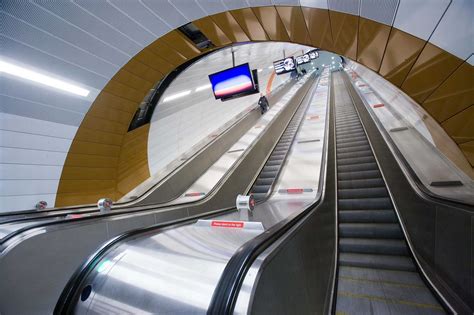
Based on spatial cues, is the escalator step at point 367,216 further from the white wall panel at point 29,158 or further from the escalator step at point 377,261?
the white wall panel at point 29,158

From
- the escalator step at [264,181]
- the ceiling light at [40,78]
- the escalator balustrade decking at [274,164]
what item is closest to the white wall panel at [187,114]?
the escalator balustrade decking at [274,164]

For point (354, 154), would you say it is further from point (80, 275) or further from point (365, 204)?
point (80, 275)

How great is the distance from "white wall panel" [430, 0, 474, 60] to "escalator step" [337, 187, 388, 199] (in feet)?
8.30

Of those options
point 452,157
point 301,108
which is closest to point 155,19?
point 452,157

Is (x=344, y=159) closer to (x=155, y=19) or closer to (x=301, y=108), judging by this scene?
(x=155, y=19)

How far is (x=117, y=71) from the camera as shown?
19.6 ft

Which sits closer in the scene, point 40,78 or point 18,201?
point 40,78

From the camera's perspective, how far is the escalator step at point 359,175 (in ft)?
17.7

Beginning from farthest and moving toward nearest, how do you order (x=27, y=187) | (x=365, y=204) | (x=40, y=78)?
(x=27, y=187)
(x=40, y=78)
(x=365, y=204)

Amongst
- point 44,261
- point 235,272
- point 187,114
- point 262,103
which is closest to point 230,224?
point 235,272

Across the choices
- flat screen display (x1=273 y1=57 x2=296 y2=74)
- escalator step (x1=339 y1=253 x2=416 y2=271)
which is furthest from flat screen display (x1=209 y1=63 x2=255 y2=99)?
flat screen display (x1=273 y1=57 x2=296 y2=74)

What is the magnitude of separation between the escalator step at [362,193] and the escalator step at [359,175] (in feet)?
Answer: 2.04

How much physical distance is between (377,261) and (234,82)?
601 cm

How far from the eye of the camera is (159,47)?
616 centimetres
